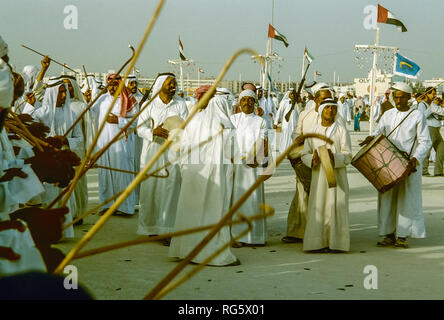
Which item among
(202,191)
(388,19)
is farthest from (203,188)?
(388,19)

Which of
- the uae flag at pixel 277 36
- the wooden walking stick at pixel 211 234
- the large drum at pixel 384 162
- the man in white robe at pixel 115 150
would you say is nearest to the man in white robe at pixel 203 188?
the large drum at pixel 384 162

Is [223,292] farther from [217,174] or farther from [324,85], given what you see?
[324,85]

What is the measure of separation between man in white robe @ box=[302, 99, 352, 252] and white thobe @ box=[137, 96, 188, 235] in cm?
161

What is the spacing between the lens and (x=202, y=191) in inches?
223

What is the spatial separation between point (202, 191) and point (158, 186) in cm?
126

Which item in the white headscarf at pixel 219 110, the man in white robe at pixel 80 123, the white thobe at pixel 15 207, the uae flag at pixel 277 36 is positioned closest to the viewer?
the white thobe at pixel 15 207

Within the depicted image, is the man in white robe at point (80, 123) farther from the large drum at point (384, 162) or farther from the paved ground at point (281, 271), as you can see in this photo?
the large drum at point (384, 162)

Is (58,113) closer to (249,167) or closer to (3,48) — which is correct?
(249,167)

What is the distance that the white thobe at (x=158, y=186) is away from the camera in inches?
263

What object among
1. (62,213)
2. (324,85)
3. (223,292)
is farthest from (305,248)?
(62,213)

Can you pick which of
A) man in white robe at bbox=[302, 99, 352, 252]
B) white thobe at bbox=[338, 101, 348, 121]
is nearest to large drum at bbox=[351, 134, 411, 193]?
man in white robe at bbox=[302, 99, 352, 252]

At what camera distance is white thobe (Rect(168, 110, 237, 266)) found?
5.62 metres

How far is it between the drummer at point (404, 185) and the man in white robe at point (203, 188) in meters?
1.78

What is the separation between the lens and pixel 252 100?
7.12 meters
